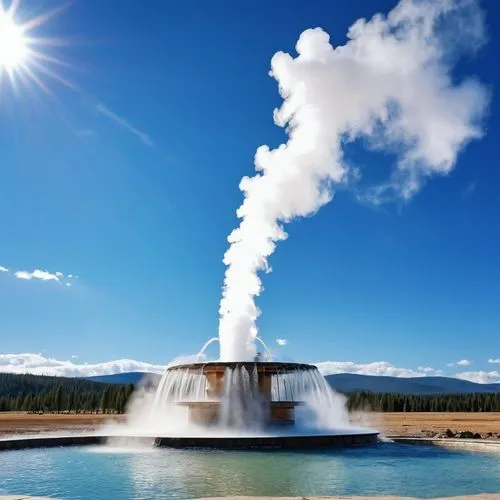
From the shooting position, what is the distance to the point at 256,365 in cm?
2302

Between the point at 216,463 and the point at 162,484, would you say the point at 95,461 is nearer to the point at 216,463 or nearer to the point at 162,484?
the point at 216,463

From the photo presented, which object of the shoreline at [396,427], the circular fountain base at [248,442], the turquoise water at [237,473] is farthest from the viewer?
the shoreline at [396,427]

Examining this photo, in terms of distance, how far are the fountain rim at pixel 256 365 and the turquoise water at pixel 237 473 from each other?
5.72 m

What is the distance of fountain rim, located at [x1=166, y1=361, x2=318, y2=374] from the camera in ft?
75.5

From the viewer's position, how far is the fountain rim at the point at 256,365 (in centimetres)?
2300

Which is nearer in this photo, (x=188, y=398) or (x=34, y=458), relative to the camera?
(x=34, y=458)

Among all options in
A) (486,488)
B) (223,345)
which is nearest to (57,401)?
(223,345)

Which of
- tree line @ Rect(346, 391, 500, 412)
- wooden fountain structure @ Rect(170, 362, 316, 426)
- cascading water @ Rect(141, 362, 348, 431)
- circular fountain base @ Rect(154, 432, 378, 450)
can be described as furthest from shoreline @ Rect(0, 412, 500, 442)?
tree line @ Rect(346, 391, 500, 412)

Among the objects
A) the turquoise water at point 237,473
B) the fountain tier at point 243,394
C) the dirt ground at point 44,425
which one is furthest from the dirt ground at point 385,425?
the turquoise water at point 237,473

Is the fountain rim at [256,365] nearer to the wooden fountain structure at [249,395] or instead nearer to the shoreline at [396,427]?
the wooden fountain structure at [249,395]

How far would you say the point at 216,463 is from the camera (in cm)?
1441

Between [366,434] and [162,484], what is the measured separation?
10.7 meters

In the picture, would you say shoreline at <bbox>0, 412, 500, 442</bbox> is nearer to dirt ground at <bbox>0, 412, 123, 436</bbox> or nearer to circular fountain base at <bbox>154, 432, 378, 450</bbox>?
dirt ground at <bbox>0, 412, 123, 436</bbox>

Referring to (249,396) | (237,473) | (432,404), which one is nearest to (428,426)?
(249,396)
